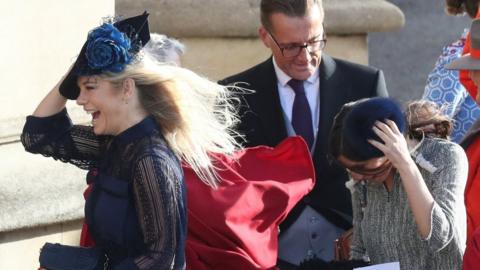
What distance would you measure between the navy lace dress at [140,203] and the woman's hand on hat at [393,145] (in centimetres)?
69

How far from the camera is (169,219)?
4.03 metres

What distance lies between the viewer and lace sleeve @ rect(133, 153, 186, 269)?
402cm

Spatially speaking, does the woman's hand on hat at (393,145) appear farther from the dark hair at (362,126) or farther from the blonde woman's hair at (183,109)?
the blonde woman's hair at (183,109)

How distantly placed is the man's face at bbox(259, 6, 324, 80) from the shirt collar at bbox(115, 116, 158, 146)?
1.06 metres

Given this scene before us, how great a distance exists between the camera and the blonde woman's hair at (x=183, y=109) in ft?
13.9

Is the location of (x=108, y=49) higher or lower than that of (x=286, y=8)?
higher

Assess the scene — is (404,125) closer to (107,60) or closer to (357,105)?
(357,105)

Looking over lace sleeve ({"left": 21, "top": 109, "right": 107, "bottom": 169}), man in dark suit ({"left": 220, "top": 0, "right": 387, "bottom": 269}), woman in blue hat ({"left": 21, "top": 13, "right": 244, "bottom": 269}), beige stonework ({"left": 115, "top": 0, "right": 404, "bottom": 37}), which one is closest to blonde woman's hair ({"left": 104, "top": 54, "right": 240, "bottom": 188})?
woman in blue hat ({"left": 21, "top": 13, "right": 244, "bottom": 269})

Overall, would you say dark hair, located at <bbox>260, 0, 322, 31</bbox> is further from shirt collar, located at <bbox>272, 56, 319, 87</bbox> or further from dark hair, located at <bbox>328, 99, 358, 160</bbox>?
dark hair, located at <bbox>328, 99, 358, 160</bbox>

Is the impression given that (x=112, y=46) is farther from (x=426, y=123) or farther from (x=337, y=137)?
(x=426, y=123)

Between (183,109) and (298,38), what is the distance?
93cm

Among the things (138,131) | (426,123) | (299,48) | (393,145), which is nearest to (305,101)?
(299,48)

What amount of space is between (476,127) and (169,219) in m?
1.62

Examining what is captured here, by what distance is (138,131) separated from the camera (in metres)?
4.17
